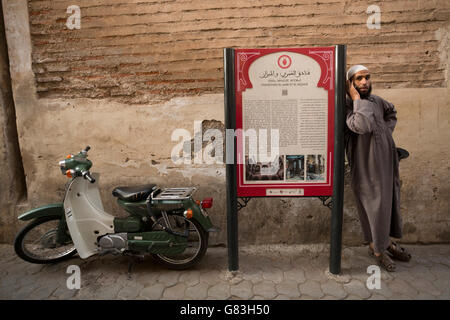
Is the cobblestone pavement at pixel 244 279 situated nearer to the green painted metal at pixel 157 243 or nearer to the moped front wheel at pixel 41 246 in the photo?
the moped front wheel at pixel 41 246

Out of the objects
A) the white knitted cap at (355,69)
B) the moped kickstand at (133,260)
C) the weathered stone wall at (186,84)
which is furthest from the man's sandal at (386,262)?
the moped kickstand at (133,260)

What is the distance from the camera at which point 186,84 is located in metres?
3.50

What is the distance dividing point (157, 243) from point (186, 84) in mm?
1946

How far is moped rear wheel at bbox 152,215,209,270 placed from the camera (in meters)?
2.99

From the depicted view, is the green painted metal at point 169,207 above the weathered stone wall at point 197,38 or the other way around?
the other way around

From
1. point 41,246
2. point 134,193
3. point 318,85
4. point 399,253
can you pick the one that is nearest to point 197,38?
point 318,85

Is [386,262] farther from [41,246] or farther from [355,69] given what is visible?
[41,246]

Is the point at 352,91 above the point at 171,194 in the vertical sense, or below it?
above

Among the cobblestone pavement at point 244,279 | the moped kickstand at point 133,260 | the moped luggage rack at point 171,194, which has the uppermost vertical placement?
the moped luggage rack at point 171,194

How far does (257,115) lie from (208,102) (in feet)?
3.33

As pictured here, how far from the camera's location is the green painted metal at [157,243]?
2.91m

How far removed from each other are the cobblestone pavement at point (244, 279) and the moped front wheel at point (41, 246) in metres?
0.10

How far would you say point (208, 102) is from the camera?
3.50 meters

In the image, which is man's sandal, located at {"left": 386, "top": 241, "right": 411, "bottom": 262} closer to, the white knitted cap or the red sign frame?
the red sign frame
